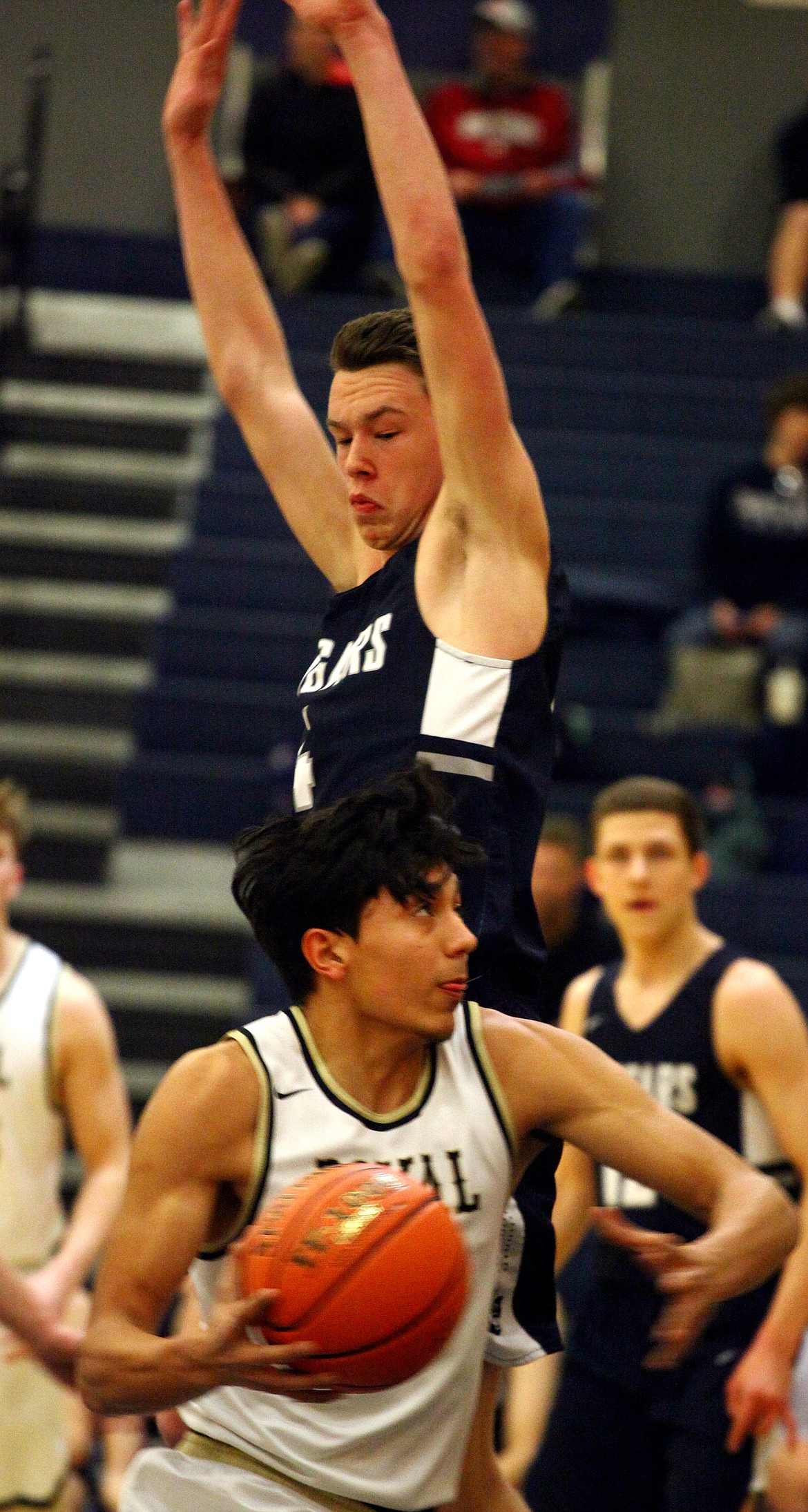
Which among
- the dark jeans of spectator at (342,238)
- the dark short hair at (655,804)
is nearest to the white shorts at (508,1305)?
the dark short hair at (655,804)

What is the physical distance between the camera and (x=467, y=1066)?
2650 mm

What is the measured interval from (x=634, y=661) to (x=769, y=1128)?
3.97m

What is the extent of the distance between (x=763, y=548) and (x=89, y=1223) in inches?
187

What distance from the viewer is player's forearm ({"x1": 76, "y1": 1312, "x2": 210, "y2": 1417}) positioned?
234cm

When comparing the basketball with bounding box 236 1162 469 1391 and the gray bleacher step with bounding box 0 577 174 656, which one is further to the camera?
the gray bleacher step with bounding box 0 577 174 656

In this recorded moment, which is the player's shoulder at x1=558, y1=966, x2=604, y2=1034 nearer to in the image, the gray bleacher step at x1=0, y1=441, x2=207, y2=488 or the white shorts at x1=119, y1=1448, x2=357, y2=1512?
the white shorts at x1=119, y1=1448, x2=357, y2=1512

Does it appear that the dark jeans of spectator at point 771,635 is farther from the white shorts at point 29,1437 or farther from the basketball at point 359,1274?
the basketball at point 359,1274

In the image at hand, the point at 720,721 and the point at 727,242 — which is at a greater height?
the point at 727,242

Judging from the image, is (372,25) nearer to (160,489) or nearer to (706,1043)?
(706,1043)

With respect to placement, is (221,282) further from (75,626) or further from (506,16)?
(506,16)

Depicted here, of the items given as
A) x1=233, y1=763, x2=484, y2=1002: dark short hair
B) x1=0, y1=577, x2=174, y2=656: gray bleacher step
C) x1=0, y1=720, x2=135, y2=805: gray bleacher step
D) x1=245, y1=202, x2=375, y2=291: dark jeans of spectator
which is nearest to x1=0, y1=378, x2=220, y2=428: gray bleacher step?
x1=245, y1=202, x2=375, y2=291: dark jeans of spectator

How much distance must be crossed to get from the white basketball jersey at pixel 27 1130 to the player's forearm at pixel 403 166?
2512 mm

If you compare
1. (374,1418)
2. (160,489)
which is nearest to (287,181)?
(160,489)

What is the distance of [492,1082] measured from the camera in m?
2.62
